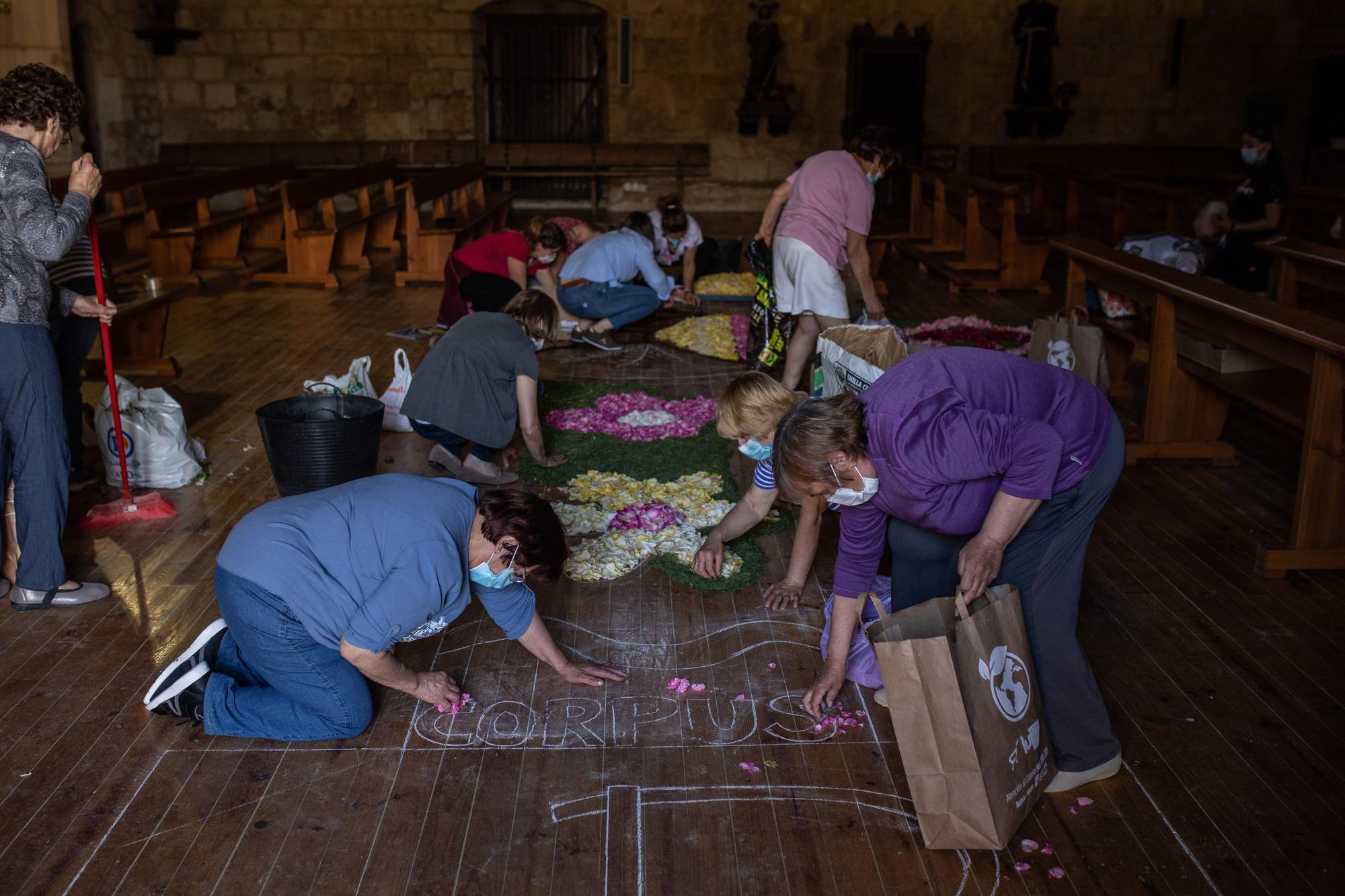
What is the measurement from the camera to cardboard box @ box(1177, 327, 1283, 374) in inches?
188

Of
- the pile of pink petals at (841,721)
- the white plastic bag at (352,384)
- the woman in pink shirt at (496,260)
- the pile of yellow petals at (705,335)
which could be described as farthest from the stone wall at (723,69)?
the pile of pink petals at (841,721)

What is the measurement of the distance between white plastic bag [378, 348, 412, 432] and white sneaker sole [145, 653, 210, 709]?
241 centimetres

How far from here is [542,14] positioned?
14.1 meters

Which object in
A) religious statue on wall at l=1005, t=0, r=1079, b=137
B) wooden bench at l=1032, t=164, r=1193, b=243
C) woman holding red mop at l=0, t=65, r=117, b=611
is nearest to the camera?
woman holding red mop at l=0, t=65, r=117, b=611

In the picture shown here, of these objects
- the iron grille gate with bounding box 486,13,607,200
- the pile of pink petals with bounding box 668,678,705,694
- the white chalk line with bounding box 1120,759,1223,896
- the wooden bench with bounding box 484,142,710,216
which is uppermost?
the iron grille gate with bounding box 486,13,607,200

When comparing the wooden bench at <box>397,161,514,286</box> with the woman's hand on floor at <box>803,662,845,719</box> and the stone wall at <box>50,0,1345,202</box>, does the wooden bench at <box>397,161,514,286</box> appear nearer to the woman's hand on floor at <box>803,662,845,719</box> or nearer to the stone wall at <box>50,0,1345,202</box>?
the stone wall at <box>50,0,1345,202</box>

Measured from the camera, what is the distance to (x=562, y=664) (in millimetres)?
3010

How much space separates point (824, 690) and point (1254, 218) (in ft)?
18.5

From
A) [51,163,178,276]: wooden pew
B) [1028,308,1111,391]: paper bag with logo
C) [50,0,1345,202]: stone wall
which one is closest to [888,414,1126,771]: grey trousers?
[1028,308,1111,391]: paper bag with logo

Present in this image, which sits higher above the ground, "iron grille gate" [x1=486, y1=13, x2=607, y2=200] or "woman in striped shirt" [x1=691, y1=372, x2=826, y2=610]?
"iron grille gate" [x1=486, y1=13, x2=607, y2=200]

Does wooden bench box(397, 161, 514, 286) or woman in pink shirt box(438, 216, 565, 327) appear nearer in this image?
woman in pink shirt box(438, 216, 565, 327)

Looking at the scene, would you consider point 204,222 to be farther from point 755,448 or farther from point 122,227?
point 755,448

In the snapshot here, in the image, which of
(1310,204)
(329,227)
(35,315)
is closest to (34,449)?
(35,315)

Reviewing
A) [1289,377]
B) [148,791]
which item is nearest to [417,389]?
[148,791]
